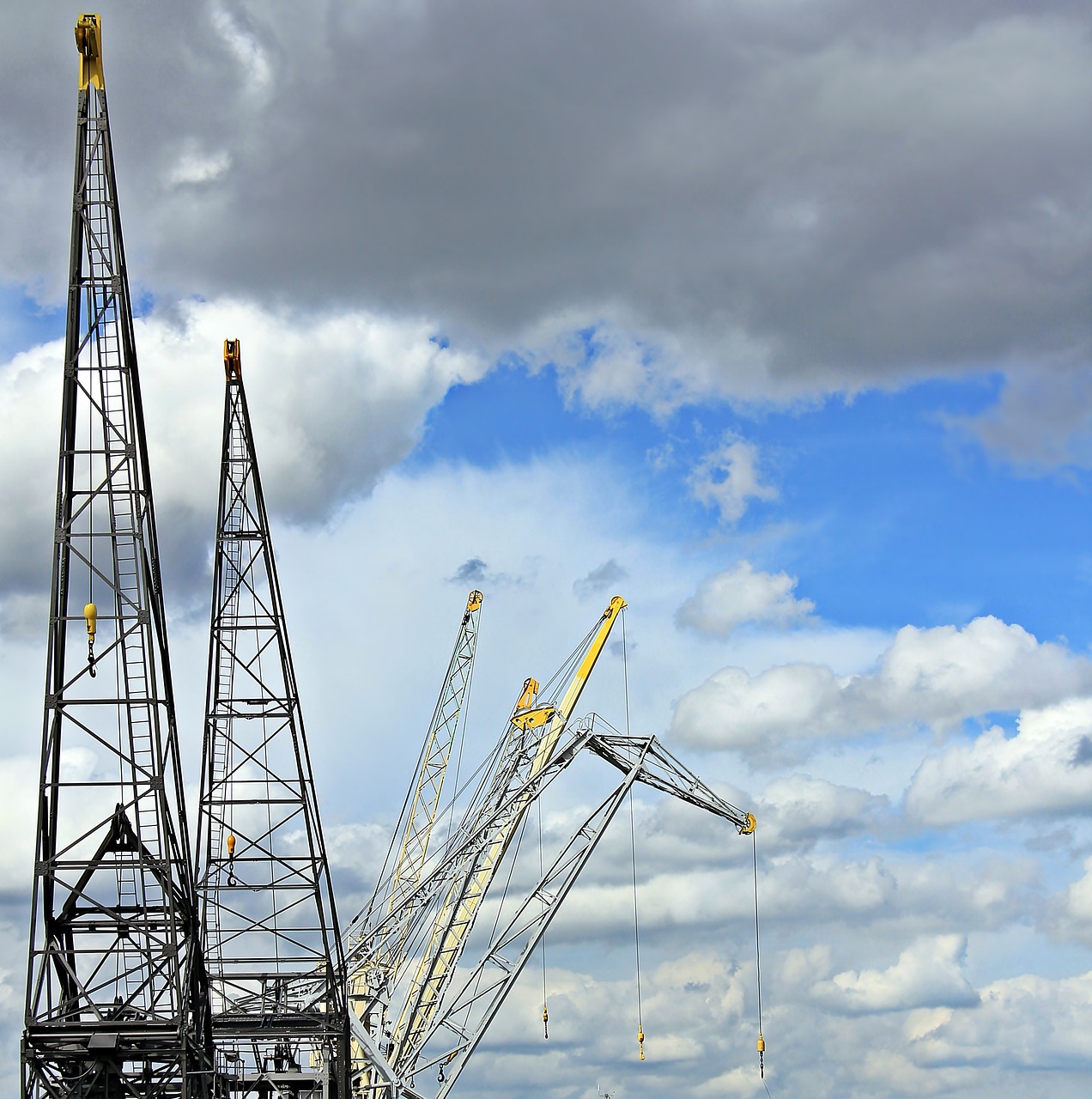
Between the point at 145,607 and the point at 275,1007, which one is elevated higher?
the point at 145,607

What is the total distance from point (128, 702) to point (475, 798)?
38725 millimetres

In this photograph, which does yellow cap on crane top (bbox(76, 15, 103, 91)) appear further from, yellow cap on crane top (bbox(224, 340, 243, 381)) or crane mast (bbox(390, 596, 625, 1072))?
crane mast (bbox(390, 596, 625, 1072))

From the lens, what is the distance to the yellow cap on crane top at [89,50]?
60.8m

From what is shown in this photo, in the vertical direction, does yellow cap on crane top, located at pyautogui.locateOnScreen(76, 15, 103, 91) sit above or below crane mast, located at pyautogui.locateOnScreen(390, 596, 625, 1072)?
above

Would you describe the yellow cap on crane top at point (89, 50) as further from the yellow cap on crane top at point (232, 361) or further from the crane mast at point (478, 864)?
the crane mast at point (478, 864)

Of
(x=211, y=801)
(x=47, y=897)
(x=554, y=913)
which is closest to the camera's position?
(x=47, y=897)

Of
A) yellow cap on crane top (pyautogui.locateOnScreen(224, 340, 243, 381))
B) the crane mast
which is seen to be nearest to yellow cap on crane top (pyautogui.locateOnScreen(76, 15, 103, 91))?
yellow cap on crane top (pyautogui.locateOnScreen(224, 340, 243, 381))

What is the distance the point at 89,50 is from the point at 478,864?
1966 inches

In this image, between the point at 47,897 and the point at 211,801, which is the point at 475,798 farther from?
the point at 47,897

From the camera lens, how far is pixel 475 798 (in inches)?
3777

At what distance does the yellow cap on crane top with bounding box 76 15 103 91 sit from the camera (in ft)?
199

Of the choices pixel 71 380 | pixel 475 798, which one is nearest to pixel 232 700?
pixel 71 380

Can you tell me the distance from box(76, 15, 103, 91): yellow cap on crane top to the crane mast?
44633 mm

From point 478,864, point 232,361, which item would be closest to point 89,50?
point 232,361
